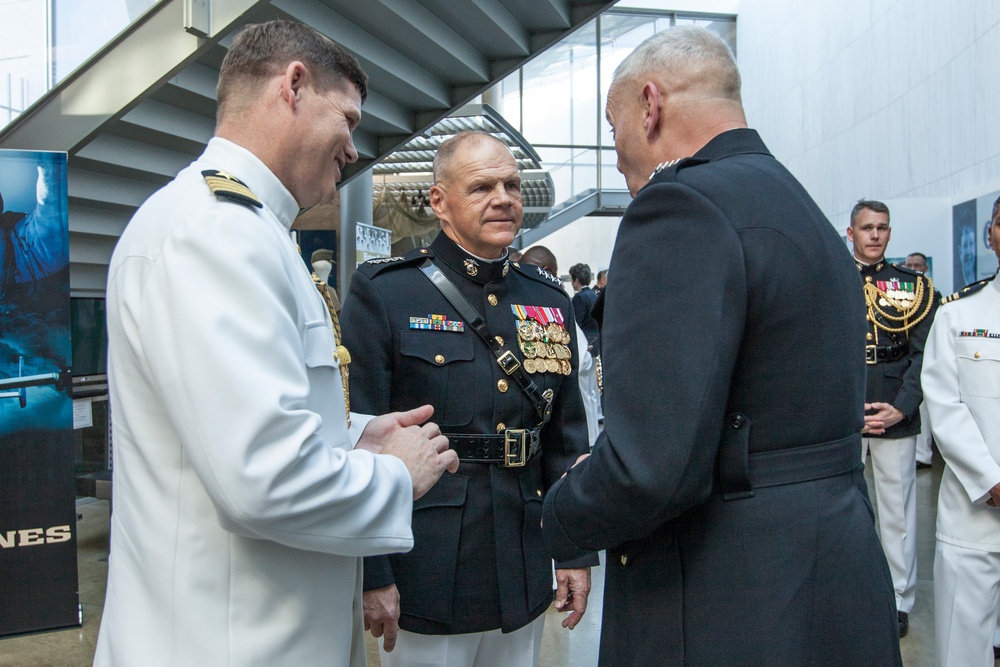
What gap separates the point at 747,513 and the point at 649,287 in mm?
402

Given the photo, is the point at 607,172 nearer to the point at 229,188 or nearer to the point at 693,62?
the point at 693,62

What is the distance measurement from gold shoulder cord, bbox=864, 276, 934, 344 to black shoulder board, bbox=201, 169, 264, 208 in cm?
362

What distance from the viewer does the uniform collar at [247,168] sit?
1.30m

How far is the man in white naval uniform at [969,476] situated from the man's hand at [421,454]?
→ 2111mm

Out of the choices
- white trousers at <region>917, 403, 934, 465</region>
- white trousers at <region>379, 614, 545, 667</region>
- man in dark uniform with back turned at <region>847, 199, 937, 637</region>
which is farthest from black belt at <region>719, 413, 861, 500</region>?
white trousers at <region>917, 403, 934, 465</region>

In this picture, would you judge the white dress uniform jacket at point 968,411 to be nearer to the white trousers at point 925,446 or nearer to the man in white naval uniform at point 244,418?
the man in white naval uniform at point 244,418

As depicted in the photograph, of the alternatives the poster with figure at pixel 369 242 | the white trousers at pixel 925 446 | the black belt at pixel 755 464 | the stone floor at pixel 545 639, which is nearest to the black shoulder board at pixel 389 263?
the black belt at pixel 755 464

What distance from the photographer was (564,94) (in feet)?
54.3

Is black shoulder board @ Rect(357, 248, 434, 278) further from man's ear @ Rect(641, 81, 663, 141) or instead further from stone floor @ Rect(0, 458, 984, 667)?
stone floor @ Rect(0, 458, 984, 667)

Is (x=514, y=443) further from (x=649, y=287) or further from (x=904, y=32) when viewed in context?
(x=904, y=32)

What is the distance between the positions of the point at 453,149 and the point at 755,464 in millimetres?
1394

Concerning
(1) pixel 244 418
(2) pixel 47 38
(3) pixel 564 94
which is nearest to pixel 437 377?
(1) pixel 244 418

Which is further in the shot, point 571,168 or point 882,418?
point 571,168

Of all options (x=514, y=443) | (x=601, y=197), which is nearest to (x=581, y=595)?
(x=514, y=443)
